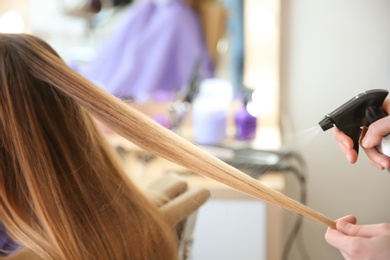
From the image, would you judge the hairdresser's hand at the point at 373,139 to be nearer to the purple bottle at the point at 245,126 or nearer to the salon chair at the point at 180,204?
the salon chair at the point at 180,204

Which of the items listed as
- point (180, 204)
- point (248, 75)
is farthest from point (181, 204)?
point (248, 75)

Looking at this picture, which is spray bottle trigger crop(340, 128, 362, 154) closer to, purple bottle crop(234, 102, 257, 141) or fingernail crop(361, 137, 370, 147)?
fingernail crop(361, 137, 370, 147)

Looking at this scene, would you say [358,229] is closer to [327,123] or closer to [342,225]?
[342,225]

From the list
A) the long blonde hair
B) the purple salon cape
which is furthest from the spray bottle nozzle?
the purple salon cape

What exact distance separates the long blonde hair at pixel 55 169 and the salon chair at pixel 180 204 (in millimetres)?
59

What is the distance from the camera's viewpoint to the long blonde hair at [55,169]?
2.42 ft

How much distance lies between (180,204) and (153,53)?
0.82 m

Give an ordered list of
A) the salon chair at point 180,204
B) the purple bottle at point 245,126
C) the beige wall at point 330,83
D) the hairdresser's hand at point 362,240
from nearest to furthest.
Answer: the hairdresser's hand at point 362,240 → the salon chair at point 180,204 → the beige wall at point 330,83 → the purple bottle at point 245,126

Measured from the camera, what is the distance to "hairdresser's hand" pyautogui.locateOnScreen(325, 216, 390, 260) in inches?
22.4

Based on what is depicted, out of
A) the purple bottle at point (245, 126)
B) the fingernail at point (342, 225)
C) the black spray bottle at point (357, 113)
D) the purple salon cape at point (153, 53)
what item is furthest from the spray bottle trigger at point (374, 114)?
the purple salon cape at point (153, 53)

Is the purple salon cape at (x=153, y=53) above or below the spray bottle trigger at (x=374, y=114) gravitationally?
below

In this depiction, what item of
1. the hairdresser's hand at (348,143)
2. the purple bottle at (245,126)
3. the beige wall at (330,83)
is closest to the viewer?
the hairdresser's hand at (348,143)

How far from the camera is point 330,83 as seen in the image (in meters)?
1.32

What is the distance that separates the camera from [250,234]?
1.22 meters
